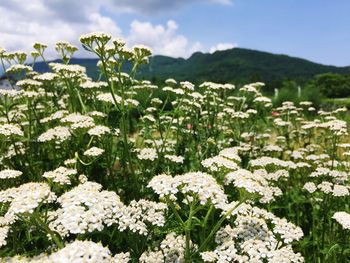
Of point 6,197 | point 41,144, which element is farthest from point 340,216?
point 41,144

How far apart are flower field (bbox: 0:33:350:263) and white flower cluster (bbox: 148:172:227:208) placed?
12 mm

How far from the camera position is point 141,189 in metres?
6.01

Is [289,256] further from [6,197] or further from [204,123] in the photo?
[204,123]

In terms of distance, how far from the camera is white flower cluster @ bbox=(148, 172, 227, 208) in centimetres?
370

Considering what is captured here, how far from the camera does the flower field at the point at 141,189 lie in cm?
377

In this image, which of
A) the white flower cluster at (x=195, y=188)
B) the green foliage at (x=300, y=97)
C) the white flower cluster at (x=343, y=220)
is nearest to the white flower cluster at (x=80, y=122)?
the white flower cluster at (x=195, y=188)

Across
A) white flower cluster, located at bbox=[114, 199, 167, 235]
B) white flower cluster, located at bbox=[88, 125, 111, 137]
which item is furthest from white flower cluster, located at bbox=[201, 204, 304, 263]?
white flower cluster, located at bbox=[88, 125, 111, 137]

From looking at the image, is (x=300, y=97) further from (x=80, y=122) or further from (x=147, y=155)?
(x=80, y=122)

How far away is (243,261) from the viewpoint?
3.79m

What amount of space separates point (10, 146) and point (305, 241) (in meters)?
5.62

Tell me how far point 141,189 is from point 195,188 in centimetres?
244

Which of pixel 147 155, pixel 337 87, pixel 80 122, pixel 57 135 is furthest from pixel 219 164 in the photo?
pixel 337 87

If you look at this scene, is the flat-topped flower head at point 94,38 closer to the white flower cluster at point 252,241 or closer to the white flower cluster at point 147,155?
the white flower cluster at point 147,155

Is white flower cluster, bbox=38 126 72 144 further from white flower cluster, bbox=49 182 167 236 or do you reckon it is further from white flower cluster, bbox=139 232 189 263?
white flower cluster, bbox=139 232 189 263
